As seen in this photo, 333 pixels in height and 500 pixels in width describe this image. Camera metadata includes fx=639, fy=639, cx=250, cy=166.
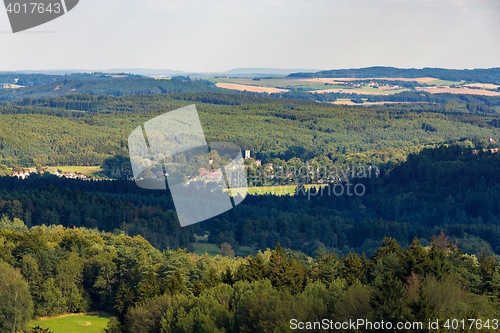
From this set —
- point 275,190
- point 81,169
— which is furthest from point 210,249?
point 81,169

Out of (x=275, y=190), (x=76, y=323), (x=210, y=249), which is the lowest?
(x=275, y=190)

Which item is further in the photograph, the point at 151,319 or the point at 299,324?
the point at 151,319

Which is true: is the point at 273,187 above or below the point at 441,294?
below

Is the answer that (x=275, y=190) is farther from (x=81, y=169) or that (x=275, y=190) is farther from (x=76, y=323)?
(x=76, y=323)

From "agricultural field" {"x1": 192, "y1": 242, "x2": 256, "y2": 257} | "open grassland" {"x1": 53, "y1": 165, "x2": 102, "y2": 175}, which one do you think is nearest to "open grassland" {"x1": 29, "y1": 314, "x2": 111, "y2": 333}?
"agricultural field" {"x1": 192, "y1": 242, "x2": 256, "y2": 257}

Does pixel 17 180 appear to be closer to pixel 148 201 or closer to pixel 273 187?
pixel 148 201

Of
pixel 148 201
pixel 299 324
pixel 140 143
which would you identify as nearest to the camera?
pixel 140 143

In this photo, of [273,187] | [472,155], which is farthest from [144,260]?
[472,155]

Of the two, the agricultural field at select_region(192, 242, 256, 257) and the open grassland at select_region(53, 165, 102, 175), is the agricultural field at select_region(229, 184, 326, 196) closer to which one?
the agricultural field at select_region(192, 242, 256, 257)

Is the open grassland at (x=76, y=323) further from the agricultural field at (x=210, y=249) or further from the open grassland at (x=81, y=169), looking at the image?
the open grassland at (x=81, y=169)
